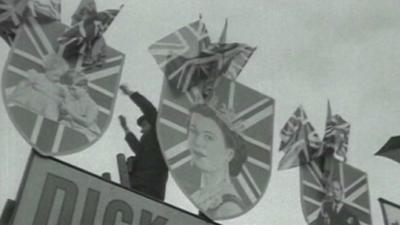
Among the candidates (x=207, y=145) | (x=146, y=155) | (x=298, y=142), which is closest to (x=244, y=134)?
(x=207, y=145)

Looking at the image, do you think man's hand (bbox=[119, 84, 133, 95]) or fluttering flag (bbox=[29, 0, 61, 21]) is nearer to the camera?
fluttering flag (bbox=[29, 0, 61, 21])

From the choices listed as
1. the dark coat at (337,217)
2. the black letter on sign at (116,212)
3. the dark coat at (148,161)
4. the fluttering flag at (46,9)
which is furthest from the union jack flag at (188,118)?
the fluttering flag at (46,9)

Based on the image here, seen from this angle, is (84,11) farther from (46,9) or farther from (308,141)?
(308,141)

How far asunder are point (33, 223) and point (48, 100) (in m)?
1.53

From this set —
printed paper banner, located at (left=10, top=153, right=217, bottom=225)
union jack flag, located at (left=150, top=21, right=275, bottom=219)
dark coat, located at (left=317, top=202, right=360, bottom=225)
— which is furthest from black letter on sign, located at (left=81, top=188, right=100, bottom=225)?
dark coat, located at (left=317, top=202, right=360, bottom=225)

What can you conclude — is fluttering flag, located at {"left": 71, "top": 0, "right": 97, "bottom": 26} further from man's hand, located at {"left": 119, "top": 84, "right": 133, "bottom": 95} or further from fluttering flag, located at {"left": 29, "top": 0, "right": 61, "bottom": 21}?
man's hand, located at {"left": 119, "top": 84, "right": 133, "bottom": 95}

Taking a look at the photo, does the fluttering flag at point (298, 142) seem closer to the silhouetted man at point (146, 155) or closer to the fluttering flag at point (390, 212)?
the fluttering flag at point (390, 212)

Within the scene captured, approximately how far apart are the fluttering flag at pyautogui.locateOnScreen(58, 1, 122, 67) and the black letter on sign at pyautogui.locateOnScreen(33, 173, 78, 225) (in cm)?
165

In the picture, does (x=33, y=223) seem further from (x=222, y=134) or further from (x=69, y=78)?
(x=222, y=134)

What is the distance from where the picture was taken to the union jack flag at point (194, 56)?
10125 mm

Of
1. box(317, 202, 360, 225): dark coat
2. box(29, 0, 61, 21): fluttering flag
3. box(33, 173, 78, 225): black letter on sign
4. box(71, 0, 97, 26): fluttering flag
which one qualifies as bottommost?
box(33, 173, 78, 225): black letter on sign

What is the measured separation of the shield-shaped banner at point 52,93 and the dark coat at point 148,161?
1331 mm

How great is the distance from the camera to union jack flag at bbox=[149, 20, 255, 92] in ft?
33.2

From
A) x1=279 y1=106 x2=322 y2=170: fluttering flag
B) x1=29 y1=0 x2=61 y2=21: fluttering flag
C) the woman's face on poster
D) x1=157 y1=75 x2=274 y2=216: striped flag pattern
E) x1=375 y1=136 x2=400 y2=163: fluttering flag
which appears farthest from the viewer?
x1=375 y1=136 x2=400 y2=163: fluttering flag
